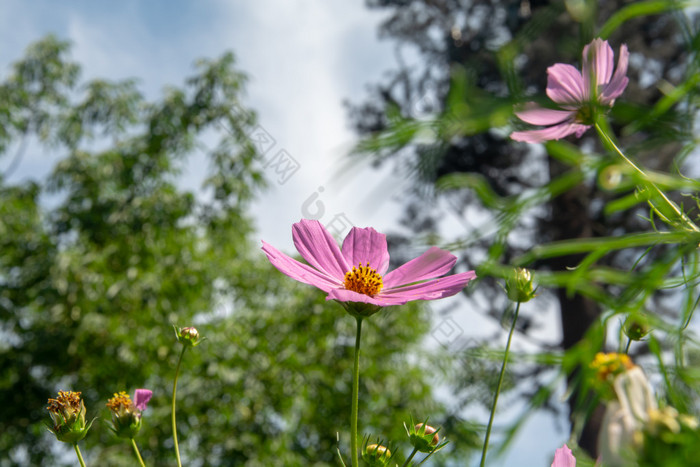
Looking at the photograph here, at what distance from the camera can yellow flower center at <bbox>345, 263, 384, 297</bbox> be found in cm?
44

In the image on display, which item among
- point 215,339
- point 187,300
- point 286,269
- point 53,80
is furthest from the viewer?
point 53,80

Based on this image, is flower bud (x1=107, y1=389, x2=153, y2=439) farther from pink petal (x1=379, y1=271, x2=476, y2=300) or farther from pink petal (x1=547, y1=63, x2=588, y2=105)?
pink petal (x1=547, y1=63, x2=588, y2=105)

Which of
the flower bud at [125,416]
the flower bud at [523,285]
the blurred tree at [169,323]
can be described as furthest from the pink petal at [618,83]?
the blurred tree at [169,323]

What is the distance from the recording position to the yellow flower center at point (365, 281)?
44cm

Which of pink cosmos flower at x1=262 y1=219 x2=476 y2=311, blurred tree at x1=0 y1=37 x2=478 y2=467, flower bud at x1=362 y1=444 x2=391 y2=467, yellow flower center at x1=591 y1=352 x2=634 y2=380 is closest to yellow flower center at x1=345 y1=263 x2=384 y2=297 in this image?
pink cosmos flower at x1=262 y1=219 x2=476 y2=311

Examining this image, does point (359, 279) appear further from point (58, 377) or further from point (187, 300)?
point (58, 377)

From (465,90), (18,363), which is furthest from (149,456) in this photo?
(465,90)

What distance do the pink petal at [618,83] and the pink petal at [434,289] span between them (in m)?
0.13

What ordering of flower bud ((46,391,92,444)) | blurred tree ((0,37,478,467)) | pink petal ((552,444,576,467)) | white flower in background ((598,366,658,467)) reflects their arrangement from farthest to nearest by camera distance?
blurred tree ((0,37,478,467)) → flower bud ((46,391,92,444)) → pink petal ((552,444,576,467)) → white flower in background ((598,366,658,467))

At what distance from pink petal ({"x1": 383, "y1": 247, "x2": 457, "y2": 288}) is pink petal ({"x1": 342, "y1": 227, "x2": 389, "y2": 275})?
0.02m

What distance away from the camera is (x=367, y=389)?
3629 millimetres

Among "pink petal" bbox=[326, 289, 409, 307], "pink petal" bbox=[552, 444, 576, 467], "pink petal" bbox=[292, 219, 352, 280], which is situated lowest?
"pink petal" bbox=[552, 444, 576, 467]

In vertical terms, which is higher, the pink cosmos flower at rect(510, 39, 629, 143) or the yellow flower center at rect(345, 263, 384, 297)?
the pink cosmos flower at rect(510, 39, 629, 143)

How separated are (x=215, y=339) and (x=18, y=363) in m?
1.09
